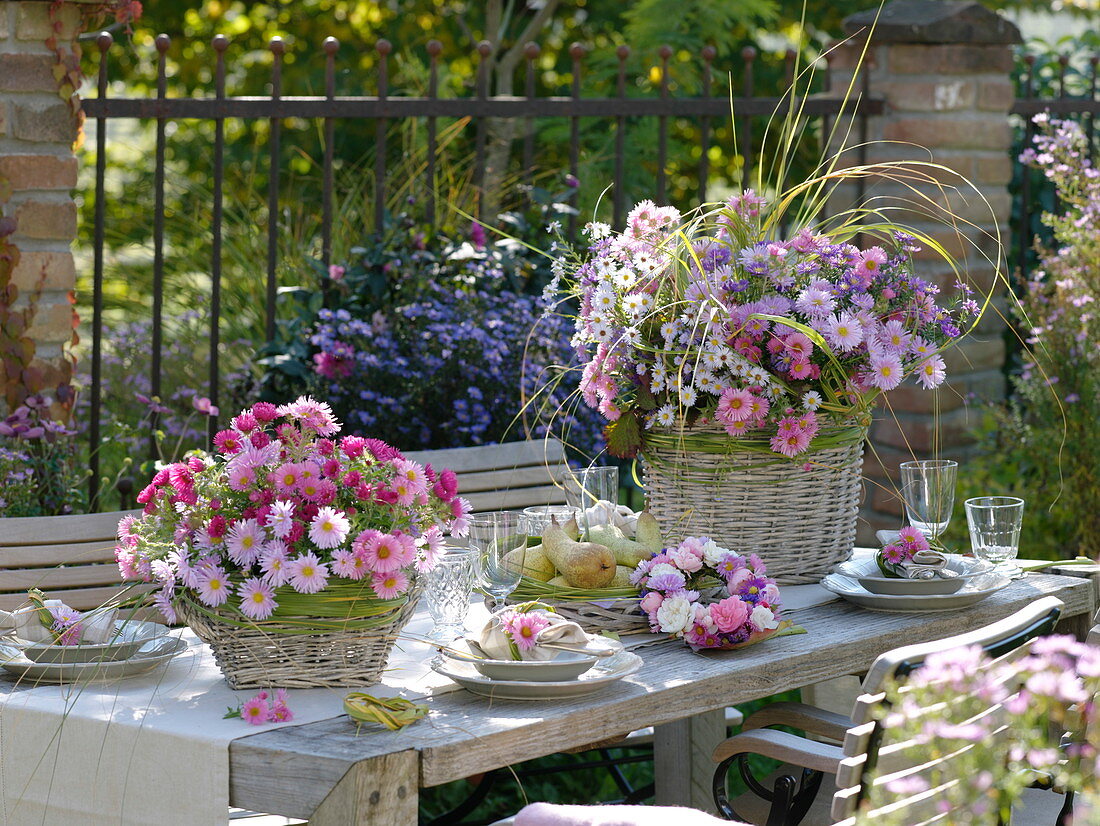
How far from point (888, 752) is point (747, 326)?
1005 mm

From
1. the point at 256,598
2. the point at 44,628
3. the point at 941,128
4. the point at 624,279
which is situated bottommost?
the point at 44,628

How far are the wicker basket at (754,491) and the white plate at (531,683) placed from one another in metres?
0.61

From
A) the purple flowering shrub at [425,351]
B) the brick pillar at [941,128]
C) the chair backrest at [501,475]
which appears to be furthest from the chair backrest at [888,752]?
the brick pillar at [941,128]

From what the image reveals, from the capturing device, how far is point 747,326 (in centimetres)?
255

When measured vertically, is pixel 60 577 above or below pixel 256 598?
below

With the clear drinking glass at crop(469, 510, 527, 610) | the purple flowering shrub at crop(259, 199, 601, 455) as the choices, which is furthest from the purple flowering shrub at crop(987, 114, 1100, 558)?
the clear drinking glass at crop(469, 510, 527, 610)

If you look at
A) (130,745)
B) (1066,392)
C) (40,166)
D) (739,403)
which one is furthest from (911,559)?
(40,166)

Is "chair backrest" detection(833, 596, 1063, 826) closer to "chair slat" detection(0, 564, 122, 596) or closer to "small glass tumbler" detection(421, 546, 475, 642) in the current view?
"small glass tumbler" detection(421, 546, 475, 642)

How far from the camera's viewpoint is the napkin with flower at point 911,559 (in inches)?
104

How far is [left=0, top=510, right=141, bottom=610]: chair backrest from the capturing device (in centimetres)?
292

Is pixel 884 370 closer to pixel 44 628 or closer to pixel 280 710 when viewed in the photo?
pixel 280 710

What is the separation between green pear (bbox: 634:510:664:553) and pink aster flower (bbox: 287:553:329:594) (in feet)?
2.47

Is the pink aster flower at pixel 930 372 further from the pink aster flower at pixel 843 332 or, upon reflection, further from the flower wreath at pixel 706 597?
the flower wreath at pixel 706 597

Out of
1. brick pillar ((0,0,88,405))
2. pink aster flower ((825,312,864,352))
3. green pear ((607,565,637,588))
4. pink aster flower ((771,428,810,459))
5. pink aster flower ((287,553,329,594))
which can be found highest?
brick pillar ((0,0,88,405))
